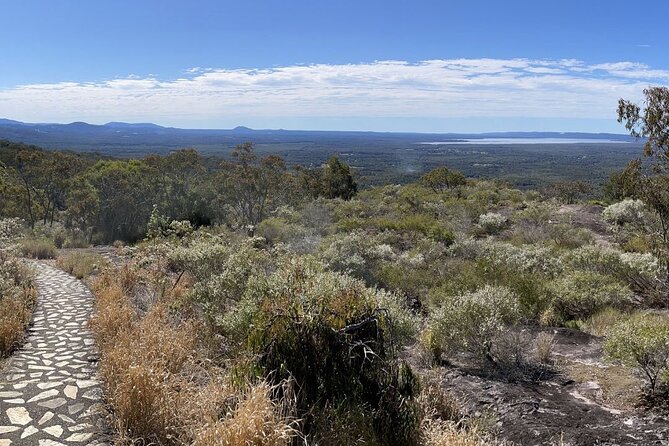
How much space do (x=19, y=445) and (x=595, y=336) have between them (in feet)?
24.7

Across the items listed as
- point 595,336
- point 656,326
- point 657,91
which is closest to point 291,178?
point 657,91

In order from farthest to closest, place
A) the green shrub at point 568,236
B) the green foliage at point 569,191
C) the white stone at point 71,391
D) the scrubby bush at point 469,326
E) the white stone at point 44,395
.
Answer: the green foliage at point 569,191 < the green shrub at point 568,236 < the scrubby bush at point 469,326 < the white stone at point 71,391 < the white stone at point 44,395

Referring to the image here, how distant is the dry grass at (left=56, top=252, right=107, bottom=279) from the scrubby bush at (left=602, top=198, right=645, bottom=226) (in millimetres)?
16563

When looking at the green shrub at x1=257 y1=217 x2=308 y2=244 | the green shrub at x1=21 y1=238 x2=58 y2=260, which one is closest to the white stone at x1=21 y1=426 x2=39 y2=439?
the green shrub at x1=21 y1=238 x2=58 y2=260

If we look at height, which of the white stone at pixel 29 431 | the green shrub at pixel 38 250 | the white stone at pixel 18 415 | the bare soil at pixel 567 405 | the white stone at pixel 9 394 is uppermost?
the white stone at pixel 29 431

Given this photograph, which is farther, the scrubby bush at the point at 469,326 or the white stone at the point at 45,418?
the scrubby bush at the point at 469,326

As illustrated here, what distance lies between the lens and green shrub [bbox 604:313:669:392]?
17.9 feet

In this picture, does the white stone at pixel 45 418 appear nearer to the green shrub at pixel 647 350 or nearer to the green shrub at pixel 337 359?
the green shrub at pixel 337 359

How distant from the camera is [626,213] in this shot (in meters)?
18.2

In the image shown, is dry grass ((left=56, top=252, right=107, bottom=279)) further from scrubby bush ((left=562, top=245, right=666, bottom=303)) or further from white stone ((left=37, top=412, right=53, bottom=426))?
scrubby bush ((left=562, top=245, right=666, bottom=303))

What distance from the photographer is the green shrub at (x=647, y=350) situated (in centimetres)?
544

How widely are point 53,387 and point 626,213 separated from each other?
1863cm

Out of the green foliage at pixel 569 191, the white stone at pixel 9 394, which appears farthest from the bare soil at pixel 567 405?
the green foliage at pixel 569 191

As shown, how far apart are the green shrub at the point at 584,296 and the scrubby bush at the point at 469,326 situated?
2.64m
